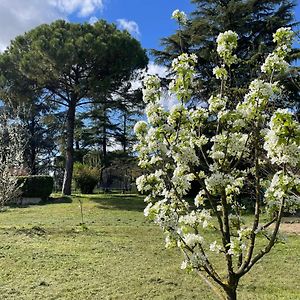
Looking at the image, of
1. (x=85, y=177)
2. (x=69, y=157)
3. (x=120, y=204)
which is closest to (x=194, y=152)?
(x=120, y=204)

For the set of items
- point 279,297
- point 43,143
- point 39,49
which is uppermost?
point 39,49

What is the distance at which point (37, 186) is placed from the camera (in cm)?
1741

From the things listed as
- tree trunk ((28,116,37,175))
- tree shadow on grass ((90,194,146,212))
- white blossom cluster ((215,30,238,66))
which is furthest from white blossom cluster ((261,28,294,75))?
tree trunk ((28,116,37,175))

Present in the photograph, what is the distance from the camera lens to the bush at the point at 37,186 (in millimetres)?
17234

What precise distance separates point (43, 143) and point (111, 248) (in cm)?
2484

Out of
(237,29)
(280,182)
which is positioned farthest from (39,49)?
(280,182)

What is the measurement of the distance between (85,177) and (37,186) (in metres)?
3.75

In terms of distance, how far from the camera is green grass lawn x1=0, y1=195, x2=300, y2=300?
4348 millimetres

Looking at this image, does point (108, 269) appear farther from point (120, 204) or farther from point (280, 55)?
point (120, 204)

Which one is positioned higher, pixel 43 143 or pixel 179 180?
pixel 43 143

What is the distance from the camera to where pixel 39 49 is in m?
Result: 17.1

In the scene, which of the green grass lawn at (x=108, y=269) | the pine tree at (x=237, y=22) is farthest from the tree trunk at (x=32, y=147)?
the green grass lawn at (x=108, y=269)

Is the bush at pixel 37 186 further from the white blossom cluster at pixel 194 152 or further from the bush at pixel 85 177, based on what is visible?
the white blossom cluster at pixel 194 152

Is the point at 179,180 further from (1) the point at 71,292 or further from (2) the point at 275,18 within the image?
(2) the point at 275,18
